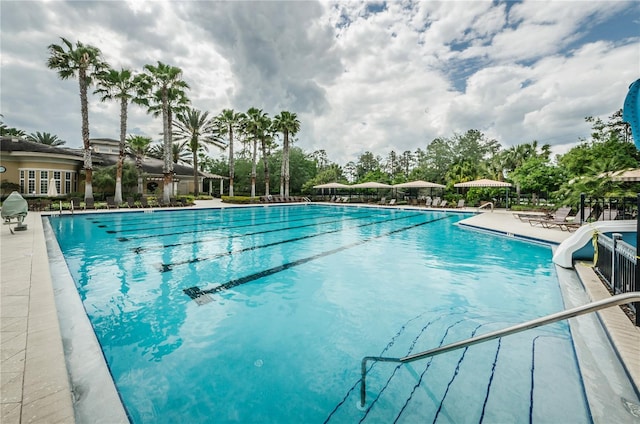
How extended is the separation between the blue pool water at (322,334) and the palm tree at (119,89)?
1631 cm

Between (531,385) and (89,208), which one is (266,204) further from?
(531,385)

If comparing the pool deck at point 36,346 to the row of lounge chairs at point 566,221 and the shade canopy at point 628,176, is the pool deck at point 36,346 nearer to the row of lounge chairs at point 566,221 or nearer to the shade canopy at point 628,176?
the shade canopy at point 628,176

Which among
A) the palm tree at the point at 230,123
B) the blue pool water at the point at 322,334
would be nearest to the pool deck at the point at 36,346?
the blue pool water at the point at 322,334

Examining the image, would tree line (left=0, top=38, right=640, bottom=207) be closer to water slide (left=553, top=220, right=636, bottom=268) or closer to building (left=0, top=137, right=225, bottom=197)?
building (left=0, top=137, right=225, bottom=197)

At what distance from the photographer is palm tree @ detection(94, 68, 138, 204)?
19.9 m

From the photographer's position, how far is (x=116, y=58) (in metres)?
20.8

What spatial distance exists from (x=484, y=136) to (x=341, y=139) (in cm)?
2296

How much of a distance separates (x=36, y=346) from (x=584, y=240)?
8773 mm

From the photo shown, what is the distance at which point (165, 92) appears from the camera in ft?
74.2

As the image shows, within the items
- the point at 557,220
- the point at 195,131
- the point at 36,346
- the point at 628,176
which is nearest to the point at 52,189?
the point at 195,131

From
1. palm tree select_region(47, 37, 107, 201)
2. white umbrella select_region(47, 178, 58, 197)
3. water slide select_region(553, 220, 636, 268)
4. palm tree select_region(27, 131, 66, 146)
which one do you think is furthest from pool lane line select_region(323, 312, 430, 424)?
palm tree select_region(27, 131, 66, 146)

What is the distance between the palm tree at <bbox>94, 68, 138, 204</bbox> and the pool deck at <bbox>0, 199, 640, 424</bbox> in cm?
1889

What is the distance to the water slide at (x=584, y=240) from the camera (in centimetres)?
525

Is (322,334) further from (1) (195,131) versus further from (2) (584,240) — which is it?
(1) (195,131)
